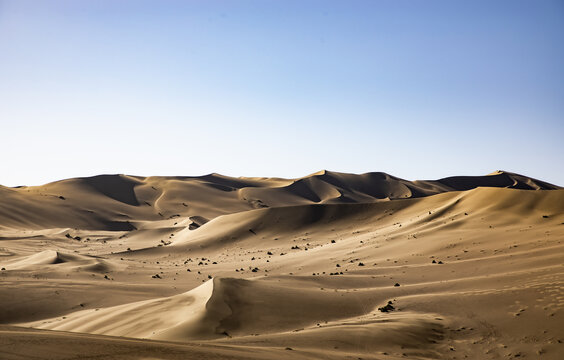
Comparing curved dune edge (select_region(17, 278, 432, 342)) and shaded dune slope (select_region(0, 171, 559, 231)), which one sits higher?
shaded dune slope (select_region(0, 171, 559, 231))

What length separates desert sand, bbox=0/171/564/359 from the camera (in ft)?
34.2

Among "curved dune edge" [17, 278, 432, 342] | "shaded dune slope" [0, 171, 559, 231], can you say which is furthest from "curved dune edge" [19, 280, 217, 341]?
"shaded dune slope" [0, 171, 559, 231]

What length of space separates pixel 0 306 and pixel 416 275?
48.5 feet

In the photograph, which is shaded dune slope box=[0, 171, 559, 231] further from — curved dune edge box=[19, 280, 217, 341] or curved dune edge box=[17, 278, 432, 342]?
curved dune edge box=[17, 278, 432, 342]

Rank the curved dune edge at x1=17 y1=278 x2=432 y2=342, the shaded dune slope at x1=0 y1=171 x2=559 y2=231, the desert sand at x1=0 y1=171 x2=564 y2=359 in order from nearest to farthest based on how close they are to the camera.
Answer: the desert sand at x1=0 y1=171 x2=564 y2=359 → the curved dune edge at x1=17 y1=278 x2=432 y2=342 → the shaded dune slope at x1=0 y1=171 x2=559 y2=231

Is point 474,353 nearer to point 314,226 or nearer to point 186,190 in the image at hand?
point 314,226

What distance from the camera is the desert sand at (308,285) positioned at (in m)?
10.4

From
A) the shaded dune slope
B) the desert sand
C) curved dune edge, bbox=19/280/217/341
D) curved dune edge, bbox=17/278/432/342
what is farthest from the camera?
the shaded dune slope

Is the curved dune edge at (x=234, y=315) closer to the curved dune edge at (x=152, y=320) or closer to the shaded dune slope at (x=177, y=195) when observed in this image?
A: the curved dune edge at (x=152, y=320)

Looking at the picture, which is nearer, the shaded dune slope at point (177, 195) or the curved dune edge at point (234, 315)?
the curved dune edge at point (234, 315)

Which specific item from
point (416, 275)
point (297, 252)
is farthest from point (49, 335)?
point (297, 252)

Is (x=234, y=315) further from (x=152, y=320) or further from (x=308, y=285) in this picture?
(x=308, y=285)

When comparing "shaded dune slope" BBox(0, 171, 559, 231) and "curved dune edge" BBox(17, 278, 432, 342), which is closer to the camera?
"curved dune edge" BBox(17, 278, 432, 342)

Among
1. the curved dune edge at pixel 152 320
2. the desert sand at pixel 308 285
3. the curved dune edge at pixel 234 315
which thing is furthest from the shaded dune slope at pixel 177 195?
the curved dune edge at pixel 234 315
